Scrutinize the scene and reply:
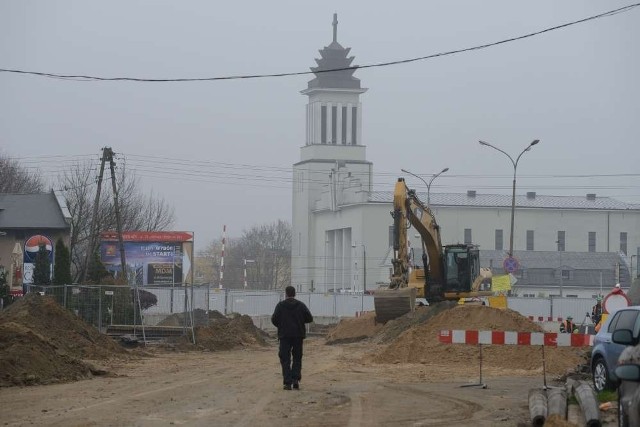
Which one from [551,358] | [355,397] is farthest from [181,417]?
[551,358]

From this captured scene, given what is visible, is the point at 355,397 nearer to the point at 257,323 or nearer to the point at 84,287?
the point at 84,287

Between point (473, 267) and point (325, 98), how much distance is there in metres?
95.7

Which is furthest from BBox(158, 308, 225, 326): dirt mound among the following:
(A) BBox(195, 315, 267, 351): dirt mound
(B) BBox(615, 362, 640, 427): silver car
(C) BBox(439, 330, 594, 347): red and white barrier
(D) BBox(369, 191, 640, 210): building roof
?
(D) BBox(369, 191, 640, 210): building roof

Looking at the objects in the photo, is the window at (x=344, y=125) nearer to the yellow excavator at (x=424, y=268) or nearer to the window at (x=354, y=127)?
the window at (x=354, y=127)

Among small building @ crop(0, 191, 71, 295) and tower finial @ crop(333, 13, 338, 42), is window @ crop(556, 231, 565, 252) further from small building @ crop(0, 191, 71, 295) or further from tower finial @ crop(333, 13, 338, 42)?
small building @ crop(0, 191, 71, 295)

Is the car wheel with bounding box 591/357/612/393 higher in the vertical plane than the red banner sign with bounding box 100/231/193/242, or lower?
lower

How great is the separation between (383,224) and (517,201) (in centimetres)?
1563

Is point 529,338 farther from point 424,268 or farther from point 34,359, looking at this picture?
point 424,268

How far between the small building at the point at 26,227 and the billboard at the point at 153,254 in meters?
3.46

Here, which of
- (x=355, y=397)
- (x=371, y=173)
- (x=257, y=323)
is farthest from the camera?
(x=371, y=173)

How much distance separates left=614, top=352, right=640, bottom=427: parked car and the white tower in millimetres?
113409

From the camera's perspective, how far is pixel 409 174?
79375mm

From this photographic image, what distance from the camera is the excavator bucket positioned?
38.3 meters

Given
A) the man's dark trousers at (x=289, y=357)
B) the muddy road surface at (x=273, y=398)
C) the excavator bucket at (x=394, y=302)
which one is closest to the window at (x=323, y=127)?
the excavator bucket at (x=394, y=302)
